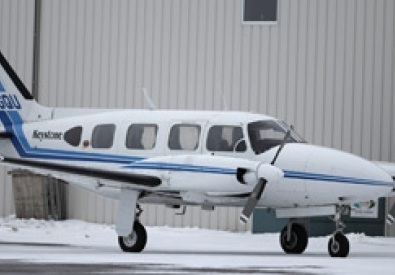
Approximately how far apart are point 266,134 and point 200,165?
1.64 meters

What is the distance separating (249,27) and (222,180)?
1089cm

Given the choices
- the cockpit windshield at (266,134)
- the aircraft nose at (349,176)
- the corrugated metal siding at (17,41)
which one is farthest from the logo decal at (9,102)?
the corrugated metal siding at (17,41)

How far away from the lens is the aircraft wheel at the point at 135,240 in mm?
21109

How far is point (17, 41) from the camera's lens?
31.5 meters

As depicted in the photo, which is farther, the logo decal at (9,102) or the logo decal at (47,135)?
the logo decal at (9,102)

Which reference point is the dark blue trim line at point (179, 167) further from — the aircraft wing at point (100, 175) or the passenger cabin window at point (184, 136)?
the passenger cabin window at point (184, 136)

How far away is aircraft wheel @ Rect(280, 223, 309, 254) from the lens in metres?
21.6

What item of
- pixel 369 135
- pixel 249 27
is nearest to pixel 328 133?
pixel 369 135

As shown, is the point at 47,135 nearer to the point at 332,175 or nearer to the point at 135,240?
the point at 135,240

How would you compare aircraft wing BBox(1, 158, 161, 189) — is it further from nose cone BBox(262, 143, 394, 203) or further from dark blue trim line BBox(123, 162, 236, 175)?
nose cone BBox(262, 143, 394, 203)

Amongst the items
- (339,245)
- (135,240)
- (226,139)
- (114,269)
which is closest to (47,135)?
(135,240)

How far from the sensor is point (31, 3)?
104ft

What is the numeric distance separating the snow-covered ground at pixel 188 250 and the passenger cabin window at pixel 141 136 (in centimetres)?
199

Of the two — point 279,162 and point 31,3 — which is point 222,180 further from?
point 31,3
